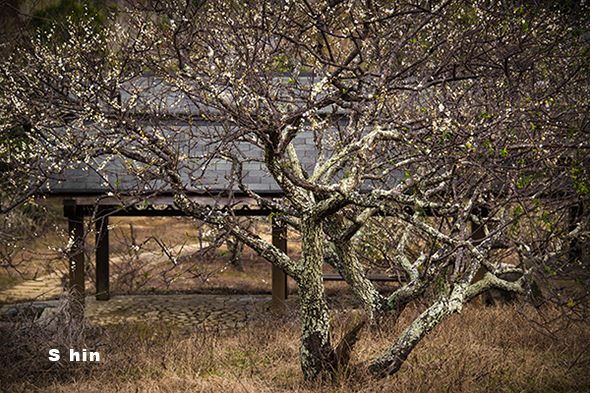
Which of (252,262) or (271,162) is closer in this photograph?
(271,162)

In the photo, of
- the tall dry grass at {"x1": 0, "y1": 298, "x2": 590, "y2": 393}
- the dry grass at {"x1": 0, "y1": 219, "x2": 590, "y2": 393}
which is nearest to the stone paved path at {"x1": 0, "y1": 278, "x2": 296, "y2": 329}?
the dry grass at {"x1": 0, "y1": 219, "x2": 590, "y2": 393}

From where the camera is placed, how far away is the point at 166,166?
201 inches

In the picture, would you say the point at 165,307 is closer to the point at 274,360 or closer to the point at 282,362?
the point at 274,360

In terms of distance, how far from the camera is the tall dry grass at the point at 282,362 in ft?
17.1

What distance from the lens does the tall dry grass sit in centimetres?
522

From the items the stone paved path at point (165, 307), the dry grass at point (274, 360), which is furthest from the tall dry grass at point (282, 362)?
the stone paved path at point (165, 307)

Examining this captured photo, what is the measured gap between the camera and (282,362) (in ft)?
20.4

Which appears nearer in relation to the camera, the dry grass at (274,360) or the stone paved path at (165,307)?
the dry grass at (274,360)

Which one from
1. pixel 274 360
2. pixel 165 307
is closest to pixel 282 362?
pixel 274 360

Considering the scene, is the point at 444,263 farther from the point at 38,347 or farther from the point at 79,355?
the point at 38,347

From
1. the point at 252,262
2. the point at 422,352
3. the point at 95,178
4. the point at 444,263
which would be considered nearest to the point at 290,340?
the point at 422,352

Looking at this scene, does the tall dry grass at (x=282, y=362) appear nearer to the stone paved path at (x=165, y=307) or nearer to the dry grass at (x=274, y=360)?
the dry grass at (x=274, y=360)

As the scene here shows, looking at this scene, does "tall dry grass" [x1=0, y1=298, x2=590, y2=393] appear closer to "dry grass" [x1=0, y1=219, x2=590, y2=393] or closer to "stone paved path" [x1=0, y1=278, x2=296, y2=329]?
"dry grass" [x1=0, y1=219, x2=590, y2=393]

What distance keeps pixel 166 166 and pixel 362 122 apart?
2.27m
